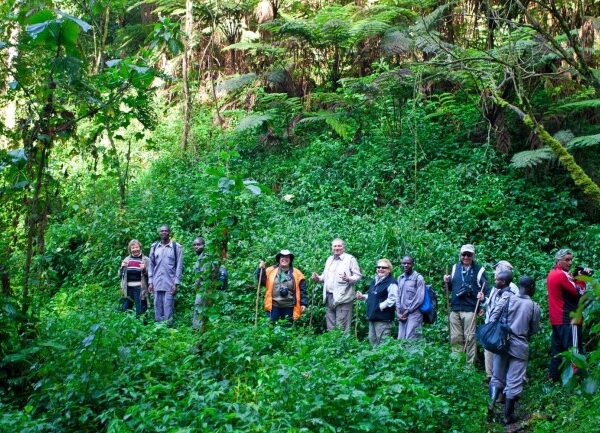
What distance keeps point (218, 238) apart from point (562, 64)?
37.5 feet

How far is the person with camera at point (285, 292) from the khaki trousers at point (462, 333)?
7.56 ft

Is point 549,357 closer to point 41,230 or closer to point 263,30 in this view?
point 41,230

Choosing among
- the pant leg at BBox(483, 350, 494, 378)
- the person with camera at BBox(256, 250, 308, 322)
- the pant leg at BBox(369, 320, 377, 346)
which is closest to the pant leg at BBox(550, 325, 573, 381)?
the pant leg at BBox(483, 350, 494, 378)

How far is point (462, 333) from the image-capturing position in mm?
10750

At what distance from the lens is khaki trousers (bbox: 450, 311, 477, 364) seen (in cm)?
1056

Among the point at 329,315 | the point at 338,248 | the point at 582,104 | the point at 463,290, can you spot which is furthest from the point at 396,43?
the point at 463,290

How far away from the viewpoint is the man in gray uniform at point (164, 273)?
41.0 feet

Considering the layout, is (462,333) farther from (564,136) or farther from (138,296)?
(564,136)

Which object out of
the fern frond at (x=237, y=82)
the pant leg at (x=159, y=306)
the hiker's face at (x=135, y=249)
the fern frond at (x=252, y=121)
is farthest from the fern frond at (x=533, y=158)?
the fern frond at (x=237, y=82)

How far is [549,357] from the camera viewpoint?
417 inches

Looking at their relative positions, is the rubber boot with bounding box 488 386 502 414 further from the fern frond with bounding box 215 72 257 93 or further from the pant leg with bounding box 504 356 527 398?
the fern frond with bounding box 215 72 257 93

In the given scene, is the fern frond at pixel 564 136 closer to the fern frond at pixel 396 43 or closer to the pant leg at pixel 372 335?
the fern frond at pixel 396 43

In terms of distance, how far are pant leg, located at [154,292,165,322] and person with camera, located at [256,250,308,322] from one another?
209 centimetres

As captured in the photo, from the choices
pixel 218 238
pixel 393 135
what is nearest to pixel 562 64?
pixel 393 135
